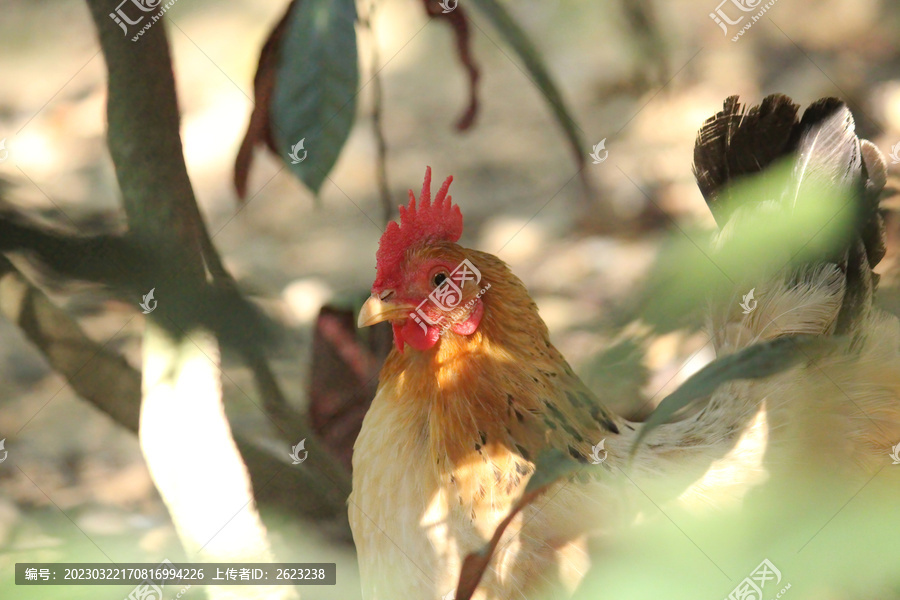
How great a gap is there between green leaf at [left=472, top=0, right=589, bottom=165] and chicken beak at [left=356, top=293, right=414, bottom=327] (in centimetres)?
63

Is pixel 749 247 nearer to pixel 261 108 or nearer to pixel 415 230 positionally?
pixel 415 230

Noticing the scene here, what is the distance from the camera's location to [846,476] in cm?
116

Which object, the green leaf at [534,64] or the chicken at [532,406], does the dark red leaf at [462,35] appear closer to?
the green leaf at [534,64]

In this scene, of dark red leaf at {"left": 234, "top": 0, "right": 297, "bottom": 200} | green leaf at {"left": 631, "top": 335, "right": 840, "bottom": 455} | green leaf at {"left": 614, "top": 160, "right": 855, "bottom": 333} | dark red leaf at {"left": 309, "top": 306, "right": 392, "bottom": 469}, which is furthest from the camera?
dark red leaf at {"left": 309, "top": 306, "right": 392, "bottom": 469}

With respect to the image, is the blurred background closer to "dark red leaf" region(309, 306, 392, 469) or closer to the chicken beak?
"dark red leaf" region(309, 306, 392, 469)

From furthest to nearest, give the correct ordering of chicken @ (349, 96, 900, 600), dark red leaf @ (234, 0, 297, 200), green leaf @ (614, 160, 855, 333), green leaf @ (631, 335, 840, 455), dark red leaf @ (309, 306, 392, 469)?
1. dark red leaf @ (309, 306, 392, 469)
2. dark red leaf @ (234, 0, 297, 200)
3. green leaf @ (614, 160, 855, 333)
4. chicken @ (349, 96, 900, 600)
5. green leaf @ (631, 335, 840, 455)

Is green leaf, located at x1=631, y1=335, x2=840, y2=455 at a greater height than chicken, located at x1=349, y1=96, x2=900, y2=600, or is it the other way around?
chicken, located at x1=349, y1=96, x2=900, y2=600

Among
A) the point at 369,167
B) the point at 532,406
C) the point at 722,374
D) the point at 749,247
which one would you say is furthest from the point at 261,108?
the point at 722,374

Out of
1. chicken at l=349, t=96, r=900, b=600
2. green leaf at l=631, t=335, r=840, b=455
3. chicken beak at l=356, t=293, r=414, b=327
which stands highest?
chicken beak at l=356, t=293, r=414, b=327

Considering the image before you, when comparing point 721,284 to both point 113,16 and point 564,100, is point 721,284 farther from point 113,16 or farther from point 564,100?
point 113,16

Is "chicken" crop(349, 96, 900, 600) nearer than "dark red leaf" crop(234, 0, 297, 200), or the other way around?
"chicken" crop(349, 96, 900, 600)

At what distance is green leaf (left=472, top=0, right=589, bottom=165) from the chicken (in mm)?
323

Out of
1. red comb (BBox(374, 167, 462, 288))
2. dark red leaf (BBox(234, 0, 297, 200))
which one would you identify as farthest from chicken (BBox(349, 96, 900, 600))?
dark red leaf (BBox(234, 0, 297, 200))

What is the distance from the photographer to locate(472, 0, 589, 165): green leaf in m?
1.44
